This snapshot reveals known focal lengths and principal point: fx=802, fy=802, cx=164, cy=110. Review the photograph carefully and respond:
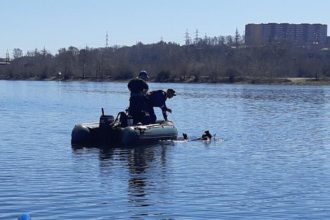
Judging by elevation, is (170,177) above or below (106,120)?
below

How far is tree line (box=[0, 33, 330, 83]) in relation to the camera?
129 metres

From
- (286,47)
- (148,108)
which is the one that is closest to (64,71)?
(286,47)

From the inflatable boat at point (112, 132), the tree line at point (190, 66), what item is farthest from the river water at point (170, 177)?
the tree line at point (190, 66)

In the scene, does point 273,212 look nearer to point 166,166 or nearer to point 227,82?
point 166,166

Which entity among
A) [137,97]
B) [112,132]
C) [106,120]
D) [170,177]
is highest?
[137,97]

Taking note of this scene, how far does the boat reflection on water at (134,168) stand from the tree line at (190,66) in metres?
101

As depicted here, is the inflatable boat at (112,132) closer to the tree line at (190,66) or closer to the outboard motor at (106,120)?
the outboard motor at (106,120)

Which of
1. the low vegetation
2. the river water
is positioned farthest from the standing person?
the low vegetation

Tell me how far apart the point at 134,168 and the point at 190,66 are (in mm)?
110237

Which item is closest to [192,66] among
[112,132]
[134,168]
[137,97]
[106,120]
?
[137,97]

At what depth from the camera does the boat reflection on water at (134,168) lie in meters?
17.7

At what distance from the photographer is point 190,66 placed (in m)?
131

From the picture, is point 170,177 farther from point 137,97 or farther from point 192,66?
point 192,66

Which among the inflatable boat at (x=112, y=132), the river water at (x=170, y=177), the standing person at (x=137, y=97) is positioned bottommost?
the river water at (x=170, y=177)
